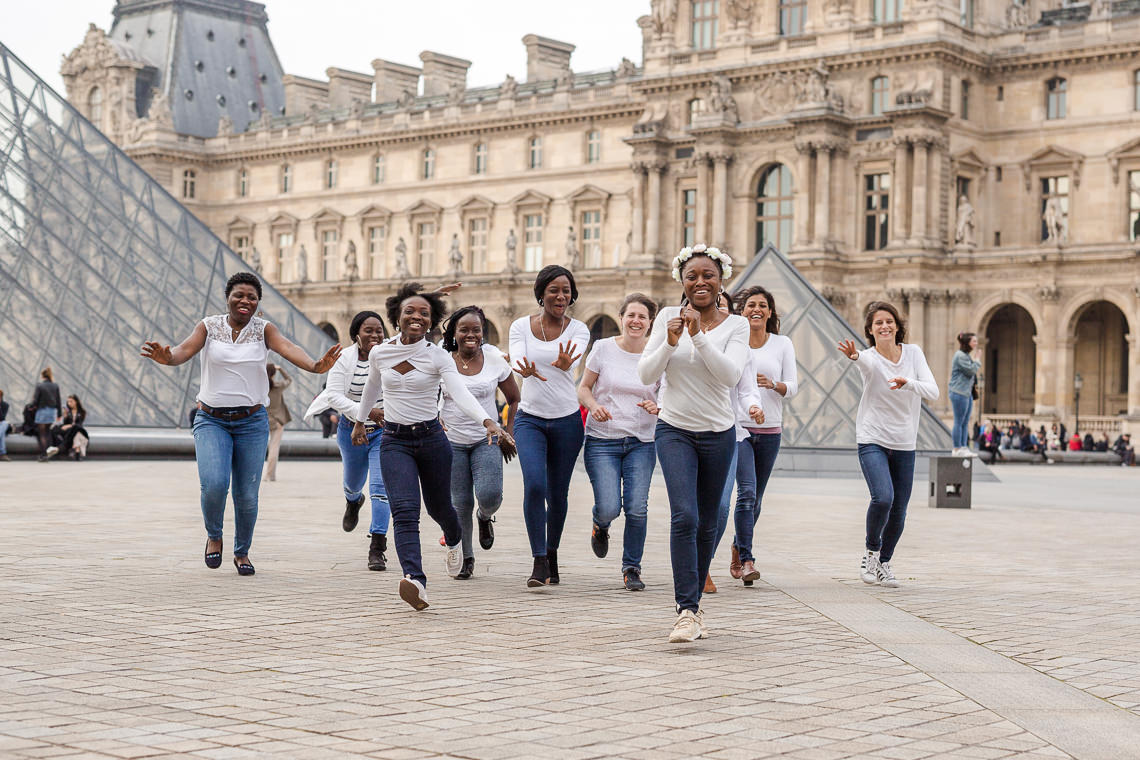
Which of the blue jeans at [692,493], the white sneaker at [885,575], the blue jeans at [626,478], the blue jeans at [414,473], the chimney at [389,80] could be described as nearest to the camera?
the blue jeans at [692,493]

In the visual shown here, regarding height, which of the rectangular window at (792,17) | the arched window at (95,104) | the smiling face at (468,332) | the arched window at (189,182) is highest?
the arched window at (95,104)

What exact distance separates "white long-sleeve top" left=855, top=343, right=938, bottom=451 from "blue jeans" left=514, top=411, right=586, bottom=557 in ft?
6.01

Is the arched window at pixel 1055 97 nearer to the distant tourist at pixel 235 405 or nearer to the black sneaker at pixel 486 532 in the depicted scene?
the black sneaker at pixel 486 532

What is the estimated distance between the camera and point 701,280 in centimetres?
814

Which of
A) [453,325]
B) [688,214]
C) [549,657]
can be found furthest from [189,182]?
[549,657]

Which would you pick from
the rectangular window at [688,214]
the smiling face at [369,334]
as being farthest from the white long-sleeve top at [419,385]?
the rectangular window at [688,214]

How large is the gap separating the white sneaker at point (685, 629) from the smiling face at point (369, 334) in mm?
4602

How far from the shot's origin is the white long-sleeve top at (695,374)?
805 centimetres

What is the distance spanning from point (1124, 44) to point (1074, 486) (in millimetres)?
26313

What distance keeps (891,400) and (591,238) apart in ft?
174

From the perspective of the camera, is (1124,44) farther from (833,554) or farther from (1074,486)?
(833,554)

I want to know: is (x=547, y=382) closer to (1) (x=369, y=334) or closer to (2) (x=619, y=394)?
(2) (x=619, y=394)

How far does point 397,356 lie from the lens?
9500mm

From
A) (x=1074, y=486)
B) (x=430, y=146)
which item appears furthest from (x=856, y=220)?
(x=1074, y=486)
